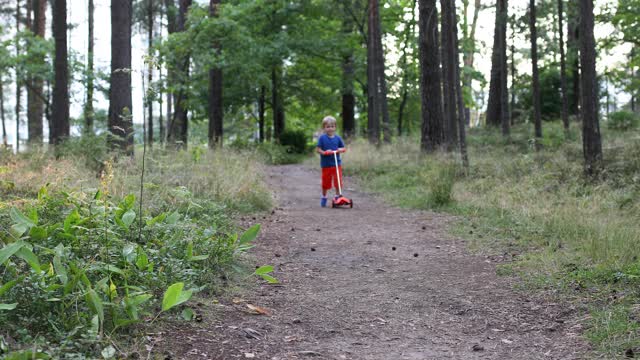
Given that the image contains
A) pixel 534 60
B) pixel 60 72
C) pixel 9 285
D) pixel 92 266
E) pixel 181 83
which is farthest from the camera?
pixel 181 83

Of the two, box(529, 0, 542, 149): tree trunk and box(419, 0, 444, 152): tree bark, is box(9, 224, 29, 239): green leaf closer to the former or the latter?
box(419, 0, 444, 152): tree bark

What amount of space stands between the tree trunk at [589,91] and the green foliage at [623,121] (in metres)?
10.8

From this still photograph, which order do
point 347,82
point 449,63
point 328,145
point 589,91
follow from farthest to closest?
1. point 347,82
2. point 449,63
3. point 328,145
4. point 589,91

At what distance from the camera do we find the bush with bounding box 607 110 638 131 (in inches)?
813

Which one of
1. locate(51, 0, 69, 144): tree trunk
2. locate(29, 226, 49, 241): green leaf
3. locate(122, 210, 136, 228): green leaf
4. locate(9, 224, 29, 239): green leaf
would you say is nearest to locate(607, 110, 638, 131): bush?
locate(51, 0, 69, 144): tree trunk

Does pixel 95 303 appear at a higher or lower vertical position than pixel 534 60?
lower

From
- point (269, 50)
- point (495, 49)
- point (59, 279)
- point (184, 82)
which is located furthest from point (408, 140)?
point (59, 279)

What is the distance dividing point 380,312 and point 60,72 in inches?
541

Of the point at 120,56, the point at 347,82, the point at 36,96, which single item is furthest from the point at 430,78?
the point at 36,96

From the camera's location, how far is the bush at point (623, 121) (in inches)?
813

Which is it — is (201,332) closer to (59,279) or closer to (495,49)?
(59,279)

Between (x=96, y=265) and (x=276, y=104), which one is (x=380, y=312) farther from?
(x=276, y=104)

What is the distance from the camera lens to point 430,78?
1591 cm

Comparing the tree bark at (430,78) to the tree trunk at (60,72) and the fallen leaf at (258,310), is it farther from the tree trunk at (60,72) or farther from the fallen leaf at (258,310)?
the fallen leaf at (258,310)
